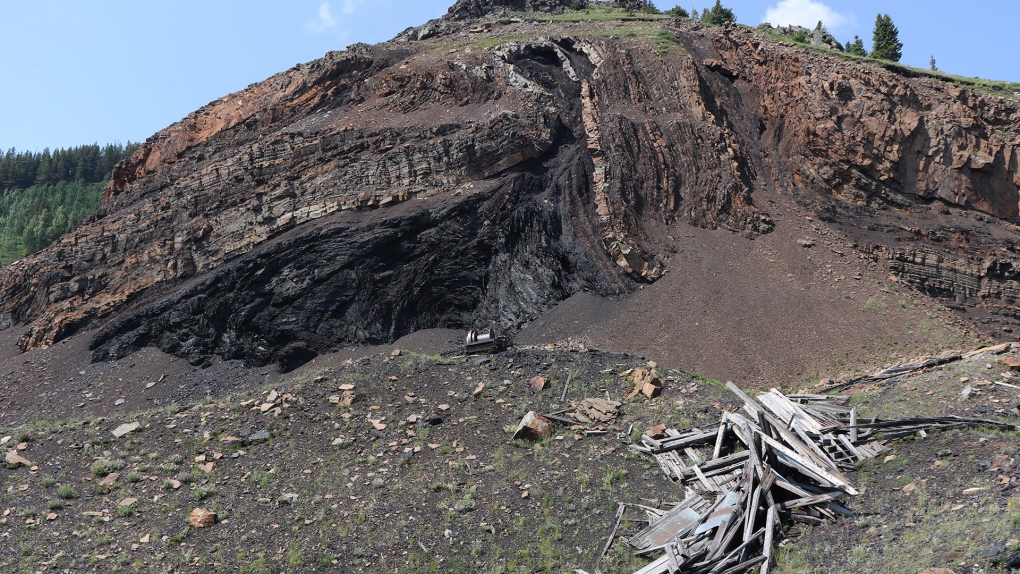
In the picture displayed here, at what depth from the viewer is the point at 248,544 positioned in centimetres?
1158

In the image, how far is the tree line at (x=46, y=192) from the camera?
65.8 meters

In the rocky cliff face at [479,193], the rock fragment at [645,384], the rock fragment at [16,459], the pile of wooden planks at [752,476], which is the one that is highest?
the rocky cliff face at [479,193]

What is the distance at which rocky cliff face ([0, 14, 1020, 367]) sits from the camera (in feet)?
88.2

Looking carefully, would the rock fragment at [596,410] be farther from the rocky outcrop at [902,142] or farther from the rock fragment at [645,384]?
the rocky outcrop at [902,142]

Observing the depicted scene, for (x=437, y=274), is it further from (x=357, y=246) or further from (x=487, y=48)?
(x=487, y=48)

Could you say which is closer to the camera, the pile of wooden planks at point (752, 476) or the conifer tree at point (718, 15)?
the pile of wooden planks at point (752, 476)

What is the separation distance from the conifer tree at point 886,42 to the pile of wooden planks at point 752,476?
37193 millimetres

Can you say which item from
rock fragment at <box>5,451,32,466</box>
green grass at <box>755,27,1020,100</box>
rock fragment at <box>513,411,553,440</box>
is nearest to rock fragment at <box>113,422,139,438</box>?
rock fragment at <box>5,451,32,466</box>

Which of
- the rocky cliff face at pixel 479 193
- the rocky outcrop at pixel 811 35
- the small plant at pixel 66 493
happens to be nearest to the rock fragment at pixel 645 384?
the rocky cliff face at pixel 479 193

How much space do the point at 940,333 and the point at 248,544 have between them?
70.7 feet

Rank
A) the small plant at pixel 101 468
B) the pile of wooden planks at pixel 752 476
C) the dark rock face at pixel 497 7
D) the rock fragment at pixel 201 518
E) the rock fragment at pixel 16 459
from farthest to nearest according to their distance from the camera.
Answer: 1. the dark rock face at pixel 497 7
2. the rock fragment at pixel 16 459
3. the small plant at pixel 101 468
4. the rock fragment at pixel 201 518
5. the pile of wooden planks at pixel 752 476

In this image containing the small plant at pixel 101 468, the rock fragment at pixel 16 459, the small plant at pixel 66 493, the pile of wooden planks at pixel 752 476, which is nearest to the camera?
the pile of wooden planks at pixel 752 476

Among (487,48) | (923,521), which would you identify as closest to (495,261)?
Result: (487,48)

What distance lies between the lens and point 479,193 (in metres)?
28.8
